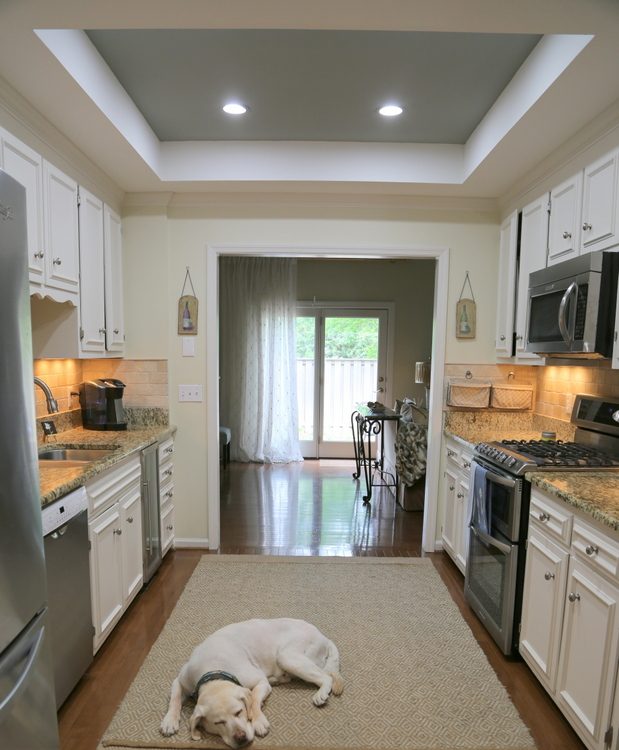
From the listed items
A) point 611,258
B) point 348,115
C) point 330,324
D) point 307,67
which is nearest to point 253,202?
point 348,115

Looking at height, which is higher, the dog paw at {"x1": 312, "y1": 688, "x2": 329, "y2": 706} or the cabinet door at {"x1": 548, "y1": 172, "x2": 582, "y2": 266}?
the cabinet door at {"x1": 548, "y1": 172, "x2": 582, "y2": 266}

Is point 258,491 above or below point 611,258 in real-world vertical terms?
below

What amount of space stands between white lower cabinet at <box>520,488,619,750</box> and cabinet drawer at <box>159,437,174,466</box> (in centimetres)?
217

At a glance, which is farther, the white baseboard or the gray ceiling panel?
the white baseboard

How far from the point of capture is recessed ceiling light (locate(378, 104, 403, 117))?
228 cm

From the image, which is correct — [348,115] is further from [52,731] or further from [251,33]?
[52,731]

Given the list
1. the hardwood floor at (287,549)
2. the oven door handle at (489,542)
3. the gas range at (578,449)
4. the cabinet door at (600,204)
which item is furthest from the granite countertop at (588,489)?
the cabinet door at (600,204)

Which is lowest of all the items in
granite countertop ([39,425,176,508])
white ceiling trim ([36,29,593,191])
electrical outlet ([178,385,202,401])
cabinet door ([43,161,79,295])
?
granite countertop ([39,425,176,508])

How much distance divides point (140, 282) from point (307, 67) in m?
1.75

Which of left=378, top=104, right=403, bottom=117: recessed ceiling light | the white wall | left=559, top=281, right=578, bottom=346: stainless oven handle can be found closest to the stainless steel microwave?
left=559, top=281, right=578, bottom=346: stainless oven handle

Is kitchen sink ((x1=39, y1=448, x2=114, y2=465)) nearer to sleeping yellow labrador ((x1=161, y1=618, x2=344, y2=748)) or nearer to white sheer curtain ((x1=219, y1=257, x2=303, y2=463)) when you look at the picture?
sleeping yellow labrador ((x1=161, y1=618, x2=344, y2=748))

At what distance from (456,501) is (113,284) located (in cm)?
266

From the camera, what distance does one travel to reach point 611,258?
6.13 feet

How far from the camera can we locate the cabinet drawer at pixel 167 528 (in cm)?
293
